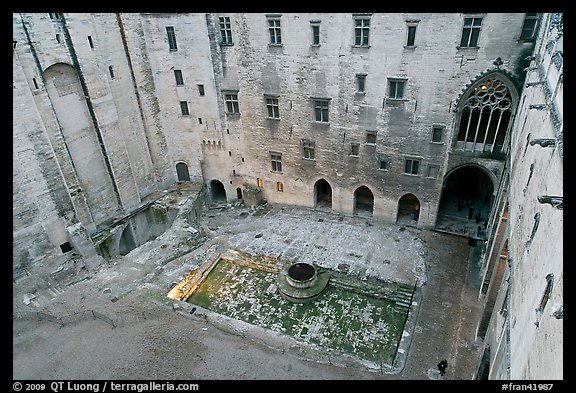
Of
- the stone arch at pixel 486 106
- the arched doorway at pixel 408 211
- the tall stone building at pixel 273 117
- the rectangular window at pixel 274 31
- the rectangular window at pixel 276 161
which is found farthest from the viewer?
the rectangular window at pixel 276 161

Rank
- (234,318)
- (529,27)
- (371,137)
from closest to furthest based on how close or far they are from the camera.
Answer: (529,27)
(234,318)
(371,137)

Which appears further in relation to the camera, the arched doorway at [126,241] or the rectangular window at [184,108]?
the rectangular window at [184,108]

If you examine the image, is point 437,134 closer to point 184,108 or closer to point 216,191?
point 184,108

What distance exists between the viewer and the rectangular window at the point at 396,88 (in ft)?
65.4

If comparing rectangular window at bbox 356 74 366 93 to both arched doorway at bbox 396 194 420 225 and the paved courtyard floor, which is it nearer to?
arched doorway at bbox 396 194 420 225

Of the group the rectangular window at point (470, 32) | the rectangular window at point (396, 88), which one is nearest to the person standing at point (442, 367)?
the rectangular window at point (396, 88)

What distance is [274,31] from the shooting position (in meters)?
21.0

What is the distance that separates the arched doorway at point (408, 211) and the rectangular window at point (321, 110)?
7033 millimetres

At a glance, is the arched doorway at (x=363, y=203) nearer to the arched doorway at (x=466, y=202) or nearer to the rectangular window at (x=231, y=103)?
the arched doorway at (x=466, y=202)

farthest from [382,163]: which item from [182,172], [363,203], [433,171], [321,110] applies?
[182,172]

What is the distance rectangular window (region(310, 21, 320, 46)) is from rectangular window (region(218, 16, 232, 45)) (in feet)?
15.9

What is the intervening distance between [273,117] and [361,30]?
6903mm

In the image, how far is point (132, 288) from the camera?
60.5 ft

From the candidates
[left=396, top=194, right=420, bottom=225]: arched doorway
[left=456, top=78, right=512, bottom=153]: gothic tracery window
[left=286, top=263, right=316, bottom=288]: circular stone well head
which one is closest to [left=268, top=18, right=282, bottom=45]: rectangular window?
[left=456, top=78, right=512, bottom=153]: gothic tracery window
